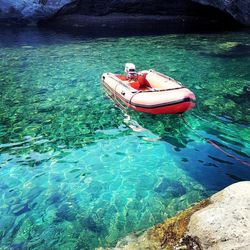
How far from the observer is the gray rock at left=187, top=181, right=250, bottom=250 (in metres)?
3.91

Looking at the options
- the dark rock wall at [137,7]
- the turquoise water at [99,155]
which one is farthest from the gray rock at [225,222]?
the dark rock wall at [137,7]

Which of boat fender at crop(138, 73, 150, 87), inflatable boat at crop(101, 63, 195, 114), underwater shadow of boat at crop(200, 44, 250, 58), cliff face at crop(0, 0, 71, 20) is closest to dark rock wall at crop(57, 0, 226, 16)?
cliff face at crop(0, 0, 71, 20)

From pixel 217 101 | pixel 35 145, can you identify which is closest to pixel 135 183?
pixel 35 145

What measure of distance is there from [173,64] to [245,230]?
40.5ft

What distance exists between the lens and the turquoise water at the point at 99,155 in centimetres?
580

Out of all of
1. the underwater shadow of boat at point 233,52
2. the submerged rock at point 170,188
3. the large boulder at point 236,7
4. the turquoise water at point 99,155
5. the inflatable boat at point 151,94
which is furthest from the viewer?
the large boulder at point 236,7

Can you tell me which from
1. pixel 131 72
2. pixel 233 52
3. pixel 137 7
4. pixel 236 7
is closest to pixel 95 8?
pixel 137 7

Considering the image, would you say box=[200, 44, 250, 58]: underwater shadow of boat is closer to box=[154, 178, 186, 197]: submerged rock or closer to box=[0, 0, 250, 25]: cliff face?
box=[0, 0, 250, 25]: cliff face

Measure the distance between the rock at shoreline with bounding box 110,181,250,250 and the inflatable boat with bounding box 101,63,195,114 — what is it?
14.2ft

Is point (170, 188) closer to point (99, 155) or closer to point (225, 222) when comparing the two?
point (99, 155)

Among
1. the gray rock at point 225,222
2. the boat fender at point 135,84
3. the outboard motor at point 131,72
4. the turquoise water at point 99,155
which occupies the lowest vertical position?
the turquoise water at point 99,155

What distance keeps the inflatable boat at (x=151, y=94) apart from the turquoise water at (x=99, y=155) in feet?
1.33

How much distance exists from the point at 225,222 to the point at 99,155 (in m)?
4.18

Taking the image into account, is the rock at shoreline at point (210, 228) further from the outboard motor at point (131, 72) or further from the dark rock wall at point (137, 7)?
the dark rock wall at point (137, 7)
